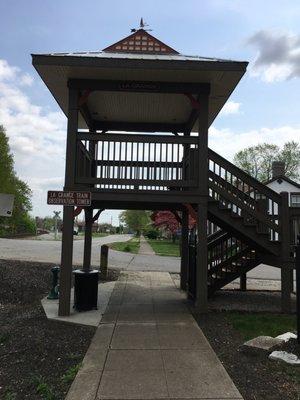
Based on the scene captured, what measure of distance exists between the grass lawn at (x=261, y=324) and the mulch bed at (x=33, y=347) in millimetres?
2588

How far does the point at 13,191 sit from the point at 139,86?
167ft

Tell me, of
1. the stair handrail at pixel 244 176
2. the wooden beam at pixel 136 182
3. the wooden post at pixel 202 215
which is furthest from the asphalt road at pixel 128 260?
the wooden beam at pixel 136 182

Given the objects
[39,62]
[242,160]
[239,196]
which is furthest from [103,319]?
[242,160]

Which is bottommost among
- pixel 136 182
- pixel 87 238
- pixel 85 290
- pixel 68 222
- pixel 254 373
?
pixel 254 373

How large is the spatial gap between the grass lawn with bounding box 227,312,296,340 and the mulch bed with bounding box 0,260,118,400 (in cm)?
259

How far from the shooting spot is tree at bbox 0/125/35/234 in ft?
179

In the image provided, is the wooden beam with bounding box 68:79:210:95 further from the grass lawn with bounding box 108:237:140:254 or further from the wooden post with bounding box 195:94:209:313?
the grass lawn with bounding box 108:237:140:254

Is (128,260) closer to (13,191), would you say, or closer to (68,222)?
(68,222)

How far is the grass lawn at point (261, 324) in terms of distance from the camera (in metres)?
7.75

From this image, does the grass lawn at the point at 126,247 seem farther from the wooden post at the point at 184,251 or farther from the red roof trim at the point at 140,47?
the red roof trim at the point at 140,47

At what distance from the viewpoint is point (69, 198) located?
9117 millimetres

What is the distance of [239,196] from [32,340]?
5.84 m

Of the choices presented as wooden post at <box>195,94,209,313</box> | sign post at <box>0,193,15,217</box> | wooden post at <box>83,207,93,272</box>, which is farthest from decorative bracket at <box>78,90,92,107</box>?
wooden post at <box>83,207,93,272</box>

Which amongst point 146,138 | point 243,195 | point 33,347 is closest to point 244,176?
point 243,195
